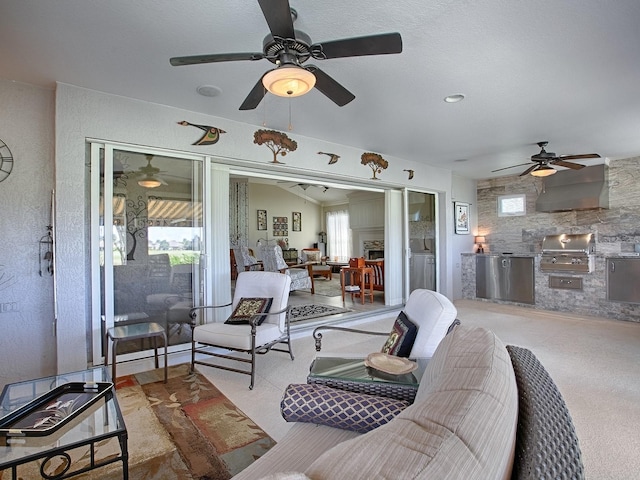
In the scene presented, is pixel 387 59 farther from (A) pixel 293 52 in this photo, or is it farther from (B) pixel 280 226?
(B) pixel 280 226

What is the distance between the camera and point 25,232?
3014 millimetres

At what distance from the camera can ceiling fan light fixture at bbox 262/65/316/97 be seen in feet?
6.64

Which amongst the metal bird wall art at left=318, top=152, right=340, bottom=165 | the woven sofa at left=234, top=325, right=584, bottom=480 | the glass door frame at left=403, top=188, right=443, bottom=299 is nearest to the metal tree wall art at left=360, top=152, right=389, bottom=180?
the metal bird wall art at left=318, top=152, right=340, bottom=165

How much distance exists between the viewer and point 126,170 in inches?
135

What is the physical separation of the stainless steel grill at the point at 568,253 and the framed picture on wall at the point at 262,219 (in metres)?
7.98

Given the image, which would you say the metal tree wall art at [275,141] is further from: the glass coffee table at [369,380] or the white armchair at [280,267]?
the glass coffee table at [369,380]

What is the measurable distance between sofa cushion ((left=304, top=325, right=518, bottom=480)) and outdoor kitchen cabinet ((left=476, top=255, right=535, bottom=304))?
6.50m

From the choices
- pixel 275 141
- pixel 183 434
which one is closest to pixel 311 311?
pixel 275 141

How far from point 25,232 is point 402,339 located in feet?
10.8

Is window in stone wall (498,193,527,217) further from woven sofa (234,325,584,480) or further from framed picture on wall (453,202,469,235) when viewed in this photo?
woven sofa (234,325,584,480)

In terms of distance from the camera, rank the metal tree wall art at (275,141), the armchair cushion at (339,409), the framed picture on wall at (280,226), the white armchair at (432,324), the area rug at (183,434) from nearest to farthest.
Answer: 1. the armchair cushion at (339,409)
2. the area rug at (183,434)
3. the white armchair at (432,324)
4. the metal tree wall art at (275,141)
5. the framed picture on wall at (280,226)

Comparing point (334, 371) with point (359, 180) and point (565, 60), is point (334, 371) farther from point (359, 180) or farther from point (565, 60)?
point (359, 180)

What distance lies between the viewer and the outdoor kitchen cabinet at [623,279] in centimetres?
527

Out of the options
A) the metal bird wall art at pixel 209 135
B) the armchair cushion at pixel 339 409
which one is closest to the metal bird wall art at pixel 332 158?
the metal bird wall art at pixel 209 135
